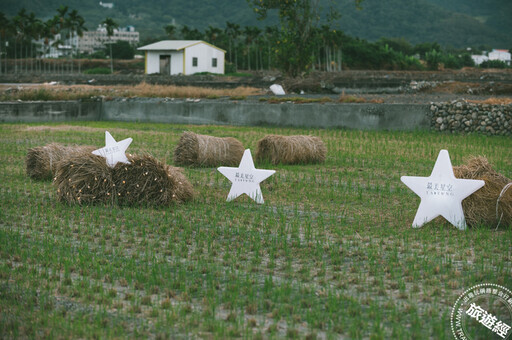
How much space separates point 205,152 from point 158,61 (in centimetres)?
6151

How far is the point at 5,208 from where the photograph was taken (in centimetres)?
1046

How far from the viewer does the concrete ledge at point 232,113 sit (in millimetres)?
24438

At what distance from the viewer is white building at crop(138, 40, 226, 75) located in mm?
73375

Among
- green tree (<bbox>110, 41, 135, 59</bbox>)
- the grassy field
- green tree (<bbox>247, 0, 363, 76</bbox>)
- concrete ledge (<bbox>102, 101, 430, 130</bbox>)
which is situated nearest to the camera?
the grassy field

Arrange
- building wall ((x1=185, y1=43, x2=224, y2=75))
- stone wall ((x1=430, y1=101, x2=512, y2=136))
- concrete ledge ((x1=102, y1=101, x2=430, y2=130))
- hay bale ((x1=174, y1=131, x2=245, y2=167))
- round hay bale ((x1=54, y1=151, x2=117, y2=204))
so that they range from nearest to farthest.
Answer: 1. round hay bale ((x1=54, y1=151, x2=117, y2=204))
2. hay bale ((x1=174, y1=131, x2=245, y2=167))
3. stone wall ((x1=430, y1=101, x2=512, y2=136))
4. concrete ledge ((x1=102, y1=101, x2=430, y2=130))
5. building wall ((x1=185, y1=43, x2=224, y2=75))

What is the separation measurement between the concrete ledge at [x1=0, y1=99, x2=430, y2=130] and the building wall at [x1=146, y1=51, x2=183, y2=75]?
43.3m

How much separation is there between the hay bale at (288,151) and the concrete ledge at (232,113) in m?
9.13

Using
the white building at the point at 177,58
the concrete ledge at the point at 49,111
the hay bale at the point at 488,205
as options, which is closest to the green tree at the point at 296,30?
the concrete ledge at the point at 49,111

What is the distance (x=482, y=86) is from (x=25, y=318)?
34279 millimetres


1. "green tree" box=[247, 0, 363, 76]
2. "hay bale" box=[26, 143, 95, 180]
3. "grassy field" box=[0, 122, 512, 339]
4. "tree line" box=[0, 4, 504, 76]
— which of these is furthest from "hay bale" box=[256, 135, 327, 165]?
"green tree" box=[247, 0, 363, 76]

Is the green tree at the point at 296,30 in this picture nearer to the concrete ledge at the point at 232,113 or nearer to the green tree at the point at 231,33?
the concrete ledge at the point at 232,113

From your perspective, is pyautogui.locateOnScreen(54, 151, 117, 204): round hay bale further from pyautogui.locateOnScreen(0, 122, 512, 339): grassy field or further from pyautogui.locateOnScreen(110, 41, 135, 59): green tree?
pyautogui.locateOnScreen(110, 41, 135, 59): green tree

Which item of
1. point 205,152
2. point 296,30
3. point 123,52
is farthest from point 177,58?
point 205,152

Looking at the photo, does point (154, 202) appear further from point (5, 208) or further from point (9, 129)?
point (9, 129)
